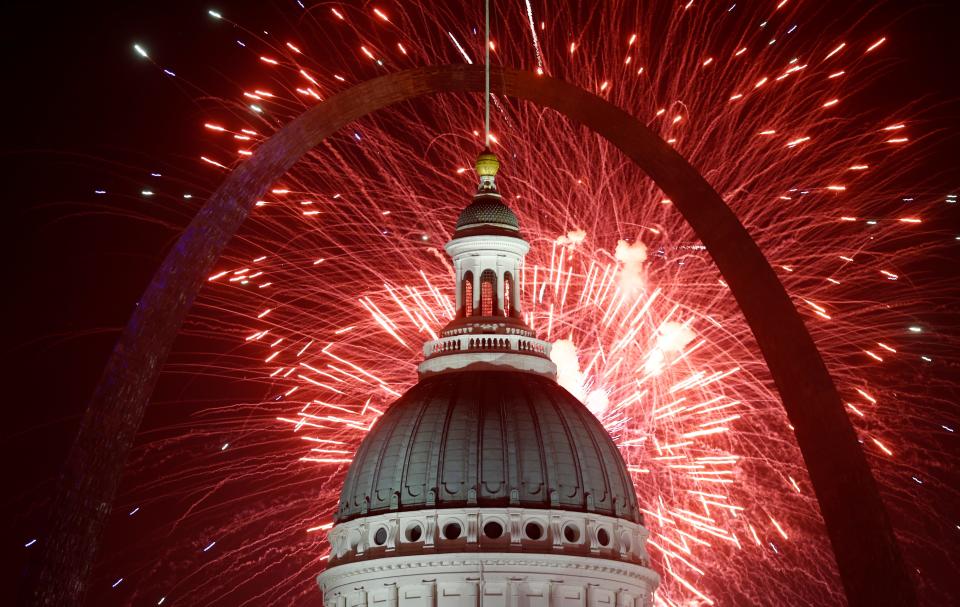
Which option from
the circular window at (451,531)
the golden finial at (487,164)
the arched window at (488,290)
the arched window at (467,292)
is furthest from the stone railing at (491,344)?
the golden finial at (487,164)

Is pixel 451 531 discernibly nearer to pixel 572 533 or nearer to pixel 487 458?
pixel 487 458

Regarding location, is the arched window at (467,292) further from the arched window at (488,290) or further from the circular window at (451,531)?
the circular window at (451,531)

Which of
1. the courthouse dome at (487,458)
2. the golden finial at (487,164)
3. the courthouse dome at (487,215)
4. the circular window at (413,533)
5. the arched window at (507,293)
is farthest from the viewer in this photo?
the courthouse dome at (487,215)

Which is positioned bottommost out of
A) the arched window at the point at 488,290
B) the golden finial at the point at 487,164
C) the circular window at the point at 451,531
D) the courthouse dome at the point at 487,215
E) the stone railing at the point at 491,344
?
the circular window at the point at 451,531

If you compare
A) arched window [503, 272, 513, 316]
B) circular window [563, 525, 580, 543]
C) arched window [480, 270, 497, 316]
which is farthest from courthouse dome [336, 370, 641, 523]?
arched window [503, 272, 513, 316]

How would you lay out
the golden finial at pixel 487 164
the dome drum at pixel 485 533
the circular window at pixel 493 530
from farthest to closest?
the golden finial at pixel 487 164
the circular window at pixel 493 530
the dome drum at pixel 485 533

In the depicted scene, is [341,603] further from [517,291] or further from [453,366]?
[517,291]

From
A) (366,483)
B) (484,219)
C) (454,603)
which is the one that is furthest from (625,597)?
(484,219)

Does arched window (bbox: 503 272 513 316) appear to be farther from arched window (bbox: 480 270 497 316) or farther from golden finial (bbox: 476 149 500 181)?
golden finial (bbox: 476 149 500 181)
